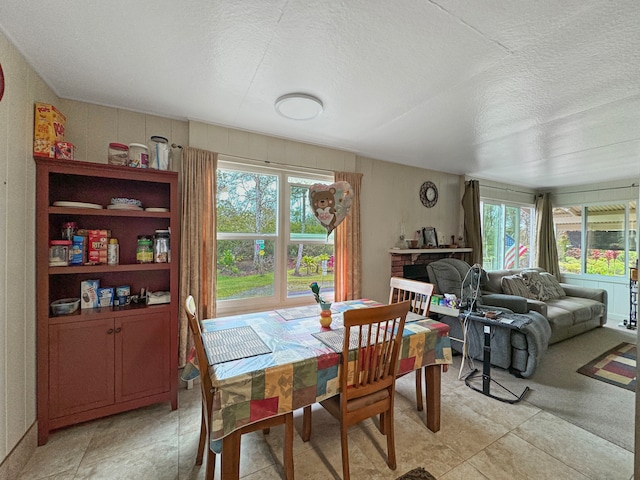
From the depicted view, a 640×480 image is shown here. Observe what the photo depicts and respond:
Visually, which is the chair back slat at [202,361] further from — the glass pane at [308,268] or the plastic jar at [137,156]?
the glass pane at [308,268]

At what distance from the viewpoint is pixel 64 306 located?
6.12 ft

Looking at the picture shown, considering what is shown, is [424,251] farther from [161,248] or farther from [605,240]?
[605,240]

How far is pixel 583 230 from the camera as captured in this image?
5195 mm

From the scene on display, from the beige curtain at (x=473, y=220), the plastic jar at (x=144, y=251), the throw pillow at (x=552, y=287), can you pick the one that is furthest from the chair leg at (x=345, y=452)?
the throw pillow at (x=552, y=287)

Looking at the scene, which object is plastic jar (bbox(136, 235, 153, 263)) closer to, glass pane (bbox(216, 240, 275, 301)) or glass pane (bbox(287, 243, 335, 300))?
glass pane (bbox(216, 240, 275, 301))

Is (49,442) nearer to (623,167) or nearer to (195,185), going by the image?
(195,185)

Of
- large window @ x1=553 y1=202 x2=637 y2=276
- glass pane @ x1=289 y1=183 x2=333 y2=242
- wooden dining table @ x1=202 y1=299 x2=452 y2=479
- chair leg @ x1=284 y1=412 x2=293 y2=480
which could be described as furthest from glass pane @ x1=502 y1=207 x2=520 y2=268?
chair leg @ x1=284 y1=412 x2=293 y2=480

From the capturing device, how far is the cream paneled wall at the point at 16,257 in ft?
4.72

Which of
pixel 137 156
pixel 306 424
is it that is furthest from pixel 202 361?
pixel 137 156

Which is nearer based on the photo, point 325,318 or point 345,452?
point 345,452

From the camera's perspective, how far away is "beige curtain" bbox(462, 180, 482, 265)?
436 centimetres

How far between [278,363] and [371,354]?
542 millimetres

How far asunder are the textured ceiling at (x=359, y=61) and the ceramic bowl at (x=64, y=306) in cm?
156

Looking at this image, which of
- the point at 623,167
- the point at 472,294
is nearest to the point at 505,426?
the point at 472,294
